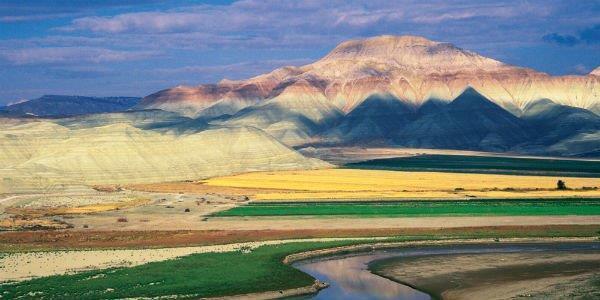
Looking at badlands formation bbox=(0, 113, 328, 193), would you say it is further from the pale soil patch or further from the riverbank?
the riverbank

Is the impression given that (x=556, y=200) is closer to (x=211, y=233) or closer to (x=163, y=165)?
(x=211, y=233)

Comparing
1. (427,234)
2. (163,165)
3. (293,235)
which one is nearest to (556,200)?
(427,234)

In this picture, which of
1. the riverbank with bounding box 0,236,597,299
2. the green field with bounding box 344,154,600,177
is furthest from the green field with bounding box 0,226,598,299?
the green field with bounding box 344,154,600,177

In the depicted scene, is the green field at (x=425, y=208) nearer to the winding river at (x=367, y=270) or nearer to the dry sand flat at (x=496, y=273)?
the winding river at (x=367, y=270)

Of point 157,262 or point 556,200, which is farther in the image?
point 556,200

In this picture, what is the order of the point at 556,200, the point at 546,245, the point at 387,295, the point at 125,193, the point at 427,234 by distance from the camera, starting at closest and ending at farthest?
the point at 387,295, the point at 546,245, the point at 427,234, the point at 556,200, the point at 125,193

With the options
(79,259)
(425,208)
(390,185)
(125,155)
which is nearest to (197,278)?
(79,259)

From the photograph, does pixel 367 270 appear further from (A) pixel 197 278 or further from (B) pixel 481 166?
(B) pixel 481 166

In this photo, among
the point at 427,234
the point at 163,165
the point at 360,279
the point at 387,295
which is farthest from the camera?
the point at 163,165
